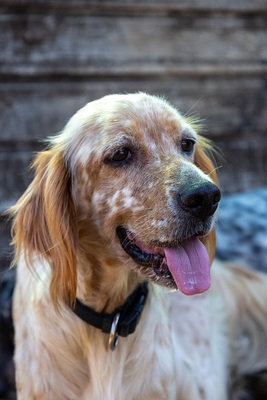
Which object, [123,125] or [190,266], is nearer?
[190,266]

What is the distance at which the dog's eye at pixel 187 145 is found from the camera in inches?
86.9

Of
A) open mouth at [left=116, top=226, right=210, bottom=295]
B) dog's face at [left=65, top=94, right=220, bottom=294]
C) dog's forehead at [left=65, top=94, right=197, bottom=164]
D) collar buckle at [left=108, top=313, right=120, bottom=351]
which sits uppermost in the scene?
dog's forehead at [left=65, top=94, right=197, bottom=164]

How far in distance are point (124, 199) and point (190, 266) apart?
0.29 metres

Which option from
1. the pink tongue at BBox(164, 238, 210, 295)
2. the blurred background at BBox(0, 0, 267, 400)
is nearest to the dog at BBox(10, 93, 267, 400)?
the pink tongue at BBox(164, 238, 210, 295)

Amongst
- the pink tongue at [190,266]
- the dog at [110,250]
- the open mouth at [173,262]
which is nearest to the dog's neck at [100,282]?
the dog at [110,250]

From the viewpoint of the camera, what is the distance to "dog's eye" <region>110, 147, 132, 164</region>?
2.07 meters

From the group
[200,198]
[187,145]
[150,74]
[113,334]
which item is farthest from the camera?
[150,74]

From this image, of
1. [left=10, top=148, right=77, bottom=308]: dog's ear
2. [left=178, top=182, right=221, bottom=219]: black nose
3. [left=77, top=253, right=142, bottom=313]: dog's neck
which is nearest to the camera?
[left=178, top=182, right=221, bottom=219]: black nose

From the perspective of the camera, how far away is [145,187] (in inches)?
79.1

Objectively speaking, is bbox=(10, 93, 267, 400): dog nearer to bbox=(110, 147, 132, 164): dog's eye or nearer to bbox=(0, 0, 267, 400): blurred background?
bbox=(110, 147, 132, 164): dog's eye

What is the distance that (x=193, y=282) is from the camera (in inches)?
75.5

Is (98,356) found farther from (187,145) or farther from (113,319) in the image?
(187,145)

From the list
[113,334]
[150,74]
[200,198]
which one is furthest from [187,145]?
[150,74]

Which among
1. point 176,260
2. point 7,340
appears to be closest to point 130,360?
point 176,260
